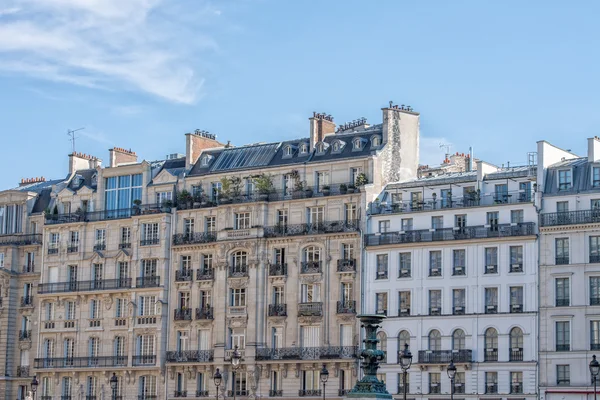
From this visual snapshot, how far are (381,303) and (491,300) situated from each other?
653 cm

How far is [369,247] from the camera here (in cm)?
7625

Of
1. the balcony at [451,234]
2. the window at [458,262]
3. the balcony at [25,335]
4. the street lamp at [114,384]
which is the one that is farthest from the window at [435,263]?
the balcony at [25,335]

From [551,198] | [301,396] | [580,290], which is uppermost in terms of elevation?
[551,198]

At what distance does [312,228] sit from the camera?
78.6m

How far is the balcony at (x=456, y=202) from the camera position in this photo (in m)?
73.0

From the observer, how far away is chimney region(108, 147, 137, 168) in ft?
298

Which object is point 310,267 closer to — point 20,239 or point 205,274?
point 205,274

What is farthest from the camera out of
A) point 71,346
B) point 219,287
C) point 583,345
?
point 71,346

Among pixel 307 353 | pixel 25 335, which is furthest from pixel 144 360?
pixel 307 353

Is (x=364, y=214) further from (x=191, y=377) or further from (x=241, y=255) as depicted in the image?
(x=191, y=377)

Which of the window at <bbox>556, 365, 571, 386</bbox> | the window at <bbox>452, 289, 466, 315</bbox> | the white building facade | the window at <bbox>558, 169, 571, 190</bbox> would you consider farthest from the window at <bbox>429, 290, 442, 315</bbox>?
the window at <bbox>558, 169, 571, 190</bbox>

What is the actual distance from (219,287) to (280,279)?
416 centimetres

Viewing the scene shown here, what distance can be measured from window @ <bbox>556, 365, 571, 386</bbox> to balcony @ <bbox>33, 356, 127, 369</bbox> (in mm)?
27378

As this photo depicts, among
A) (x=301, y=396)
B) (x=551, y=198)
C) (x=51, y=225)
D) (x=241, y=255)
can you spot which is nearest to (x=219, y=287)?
(x=241, y=255)
